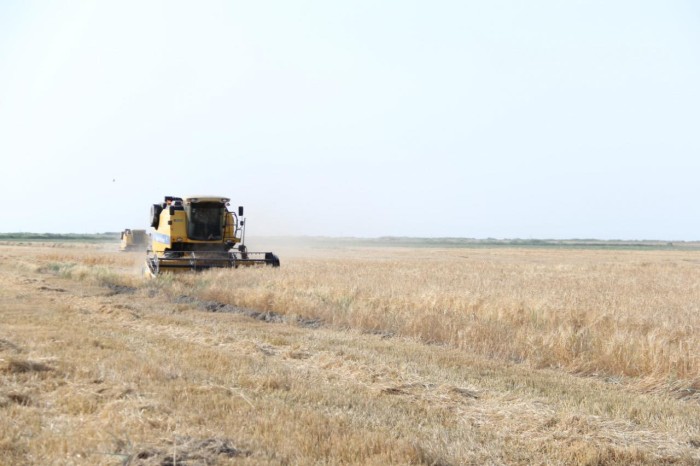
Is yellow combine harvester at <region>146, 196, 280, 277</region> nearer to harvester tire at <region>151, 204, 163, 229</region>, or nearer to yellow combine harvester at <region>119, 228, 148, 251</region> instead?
harvester tire at <region>151, 204, 163, 229</region>

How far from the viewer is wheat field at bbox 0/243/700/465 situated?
17.3 feet

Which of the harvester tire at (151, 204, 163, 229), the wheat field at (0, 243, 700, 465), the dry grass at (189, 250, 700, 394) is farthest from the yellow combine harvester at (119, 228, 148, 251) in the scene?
the wheat field at (0, 243, 700, 465)

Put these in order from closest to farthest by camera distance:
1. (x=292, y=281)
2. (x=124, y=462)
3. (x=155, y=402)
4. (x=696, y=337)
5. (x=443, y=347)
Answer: (x=124, y=462) < (x=155, y=402) < (x=696, y=337) < (x=443, y=347) < (x=292, y=281)

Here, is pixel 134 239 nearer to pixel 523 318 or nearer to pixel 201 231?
pixel 201 231

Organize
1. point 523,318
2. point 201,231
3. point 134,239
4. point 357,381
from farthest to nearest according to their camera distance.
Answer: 1. point 134,239
2. point 201,231
3. point 523,318
4. point 357,381

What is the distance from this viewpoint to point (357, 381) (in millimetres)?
7938

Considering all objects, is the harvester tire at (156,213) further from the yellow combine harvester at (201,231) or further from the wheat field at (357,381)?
the wheat field at (357,381)

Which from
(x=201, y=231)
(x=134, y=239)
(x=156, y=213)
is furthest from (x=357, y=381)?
(x=134, y=239)

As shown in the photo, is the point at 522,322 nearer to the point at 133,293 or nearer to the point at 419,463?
the point at 419,463

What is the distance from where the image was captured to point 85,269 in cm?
2533

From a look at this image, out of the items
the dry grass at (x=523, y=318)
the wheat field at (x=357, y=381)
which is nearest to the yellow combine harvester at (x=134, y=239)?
the dry grass at (x=523, y=318)

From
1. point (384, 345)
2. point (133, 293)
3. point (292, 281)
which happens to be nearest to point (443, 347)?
point (384, 345)

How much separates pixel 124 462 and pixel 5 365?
143 inches

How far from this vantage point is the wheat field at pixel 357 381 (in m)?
5.28
